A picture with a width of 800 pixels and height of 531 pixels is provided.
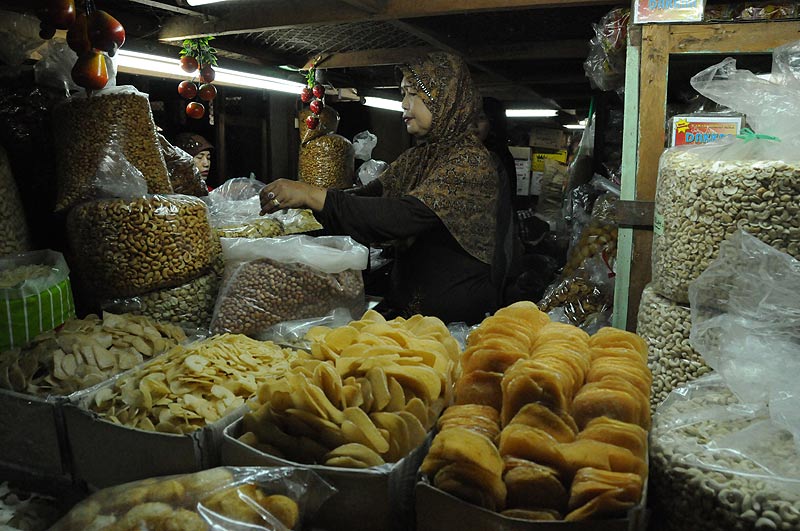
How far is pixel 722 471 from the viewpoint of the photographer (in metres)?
0.83

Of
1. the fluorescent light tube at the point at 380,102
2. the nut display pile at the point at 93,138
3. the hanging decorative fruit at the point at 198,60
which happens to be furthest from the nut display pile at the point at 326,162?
the nut display pile at the point at 93,138

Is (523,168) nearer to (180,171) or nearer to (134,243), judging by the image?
(180,171)

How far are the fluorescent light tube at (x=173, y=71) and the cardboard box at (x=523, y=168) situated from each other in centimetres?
336

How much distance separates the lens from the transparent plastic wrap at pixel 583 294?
2418 millimetres

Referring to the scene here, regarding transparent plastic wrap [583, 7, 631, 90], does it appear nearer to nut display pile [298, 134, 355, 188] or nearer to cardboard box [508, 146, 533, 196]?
nut display pile [298, 134, 355, 188]

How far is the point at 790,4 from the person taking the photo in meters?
1.65

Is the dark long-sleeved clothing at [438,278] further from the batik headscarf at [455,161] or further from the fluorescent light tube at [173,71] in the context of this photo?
the fluorescent light tube at [173,71]

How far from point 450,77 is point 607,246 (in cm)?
101

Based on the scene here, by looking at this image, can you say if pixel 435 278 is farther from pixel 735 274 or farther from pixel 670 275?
pixel 735 274

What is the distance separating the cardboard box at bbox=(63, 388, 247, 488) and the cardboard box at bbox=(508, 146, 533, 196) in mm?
6120

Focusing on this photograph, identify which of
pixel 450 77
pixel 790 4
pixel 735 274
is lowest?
pixel 735 274

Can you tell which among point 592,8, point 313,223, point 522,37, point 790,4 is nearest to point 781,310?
point 790,4

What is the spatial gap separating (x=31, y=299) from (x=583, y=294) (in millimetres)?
1993

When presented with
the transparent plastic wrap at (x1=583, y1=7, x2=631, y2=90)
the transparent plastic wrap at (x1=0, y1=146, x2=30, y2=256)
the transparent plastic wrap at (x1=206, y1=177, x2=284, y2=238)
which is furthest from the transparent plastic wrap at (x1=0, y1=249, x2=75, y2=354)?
the transparent plastic wrap at (x1=583, y1=7, x2=631, y2=90)
